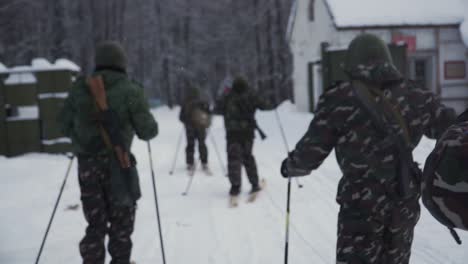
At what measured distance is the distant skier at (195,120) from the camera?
9.84 meters

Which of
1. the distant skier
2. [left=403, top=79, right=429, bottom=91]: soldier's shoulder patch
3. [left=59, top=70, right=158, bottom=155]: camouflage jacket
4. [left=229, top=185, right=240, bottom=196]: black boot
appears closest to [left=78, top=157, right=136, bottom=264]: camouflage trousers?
[left=59, top=70, right=158, bottom=155]: camouflage jacket

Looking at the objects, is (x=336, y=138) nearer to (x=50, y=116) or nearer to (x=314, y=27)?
(x=50, y=116)

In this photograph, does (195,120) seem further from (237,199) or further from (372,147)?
(372,147)

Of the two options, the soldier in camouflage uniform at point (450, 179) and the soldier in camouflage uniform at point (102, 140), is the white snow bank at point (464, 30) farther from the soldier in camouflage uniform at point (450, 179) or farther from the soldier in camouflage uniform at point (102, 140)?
the soldier in camouflage uniform at point (450, 179)

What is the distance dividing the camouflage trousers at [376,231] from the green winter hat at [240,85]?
447 cm

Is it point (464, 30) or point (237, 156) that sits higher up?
point (464, 30)

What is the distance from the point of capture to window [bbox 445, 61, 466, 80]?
15789 millimetres

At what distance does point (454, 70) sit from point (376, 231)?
15482mm

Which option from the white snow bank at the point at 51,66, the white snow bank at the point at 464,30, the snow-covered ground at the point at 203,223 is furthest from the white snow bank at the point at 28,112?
the white snow bank at the point at 464,30

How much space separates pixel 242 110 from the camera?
7059mm

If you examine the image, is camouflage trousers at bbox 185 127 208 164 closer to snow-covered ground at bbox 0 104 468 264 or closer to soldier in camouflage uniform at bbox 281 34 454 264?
snow-covered ground at bbox 0 104 468 264

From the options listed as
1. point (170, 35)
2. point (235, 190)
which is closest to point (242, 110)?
point (235, 190)

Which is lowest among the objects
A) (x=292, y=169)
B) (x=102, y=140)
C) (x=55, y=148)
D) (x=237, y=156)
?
(x=55, y=148)

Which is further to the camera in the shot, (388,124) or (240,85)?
(240,85)
